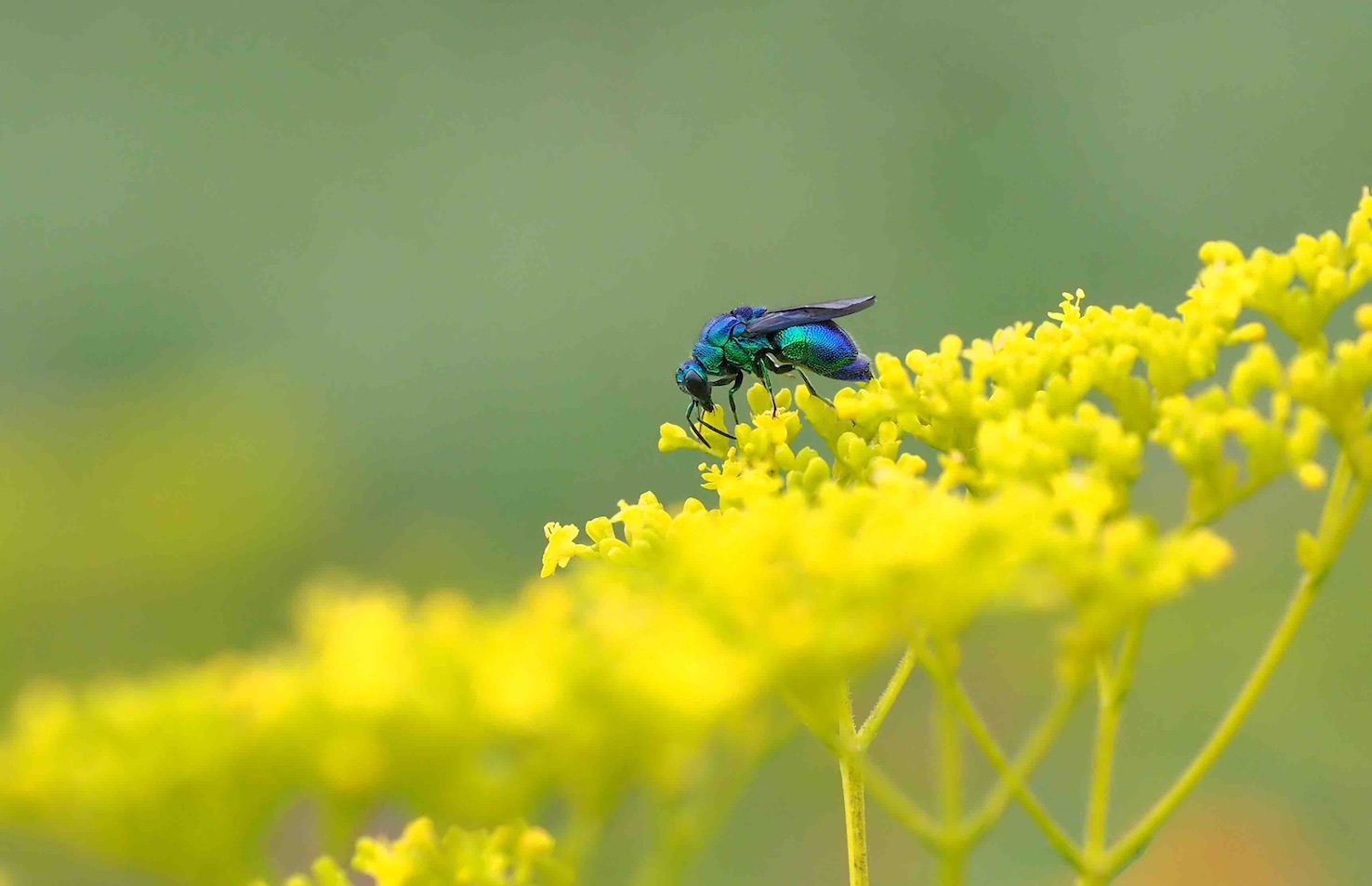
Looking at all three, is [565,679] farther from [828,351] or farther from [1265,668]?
[828,351]

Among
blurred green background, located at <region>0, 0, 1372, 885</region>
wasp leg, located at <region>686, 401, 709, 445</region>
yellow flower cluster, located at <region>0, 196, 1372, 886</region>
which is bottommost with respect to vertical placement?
yellow flower cluster, located at <region>0, 196, 1372, 886</region>

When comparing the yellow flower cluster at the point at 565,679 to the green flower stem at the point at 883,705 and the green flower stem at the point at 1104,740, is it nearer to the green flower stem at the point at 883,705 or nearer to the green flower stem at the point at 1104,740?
the green flower stem at the point at 1104,740

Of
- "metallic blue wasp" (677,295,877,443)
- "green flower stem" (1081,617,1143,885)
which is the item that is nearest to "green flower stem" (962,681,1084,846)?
"green flower stem" (1081,617,1143,885)

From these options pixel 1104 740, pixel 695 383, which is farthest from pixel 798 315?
pixel 1104 740

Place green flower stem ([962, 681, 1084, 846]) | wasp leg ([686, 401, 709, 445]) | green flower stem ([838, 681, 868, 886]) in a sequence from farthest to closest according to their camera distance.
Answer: wasp leg ([686, 401, 709, 445]) → green flower stem ([838, 681, 868, 886]) → green flower stem ([962, 681, 1084, 846])

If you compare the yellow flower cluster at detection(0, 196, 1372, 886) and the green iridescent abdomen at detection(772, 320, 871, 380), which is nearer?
the yellow flower cluster at detection(0, 196, 1372, 886)

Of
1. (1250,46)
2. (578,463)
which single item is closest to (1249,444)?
(578,463)

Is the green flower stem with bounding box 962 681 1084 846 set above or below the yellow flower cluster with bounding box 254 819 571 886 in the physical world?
below

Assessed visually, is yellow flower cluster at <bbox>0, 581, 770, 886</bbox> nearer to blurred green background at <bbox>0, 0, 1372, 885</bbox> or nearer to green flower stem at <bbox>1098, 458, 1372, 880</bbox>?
green flower stem at <bbox>1098, 458, 1372, 880</bbox>
